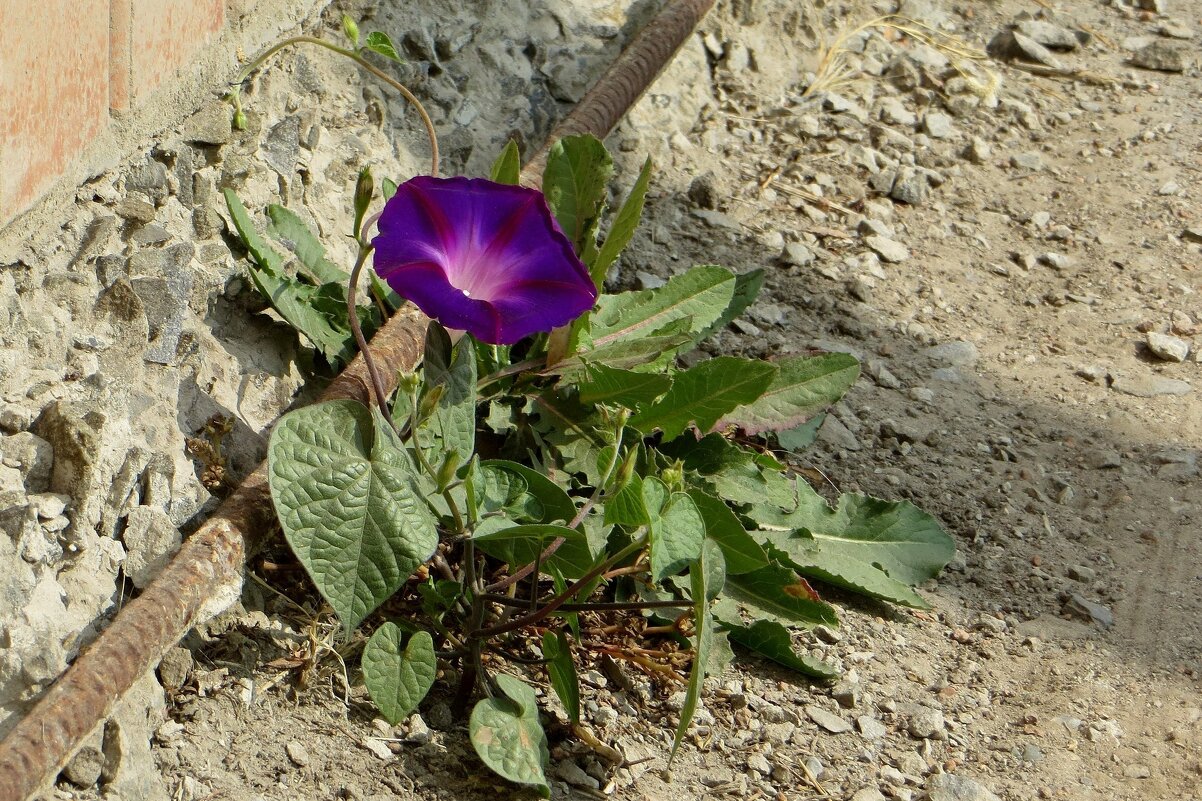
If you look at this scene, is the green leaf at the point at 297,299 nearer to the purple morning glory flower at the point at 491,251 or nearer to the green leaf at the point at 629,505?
the purple morning glory flower at the point at 491,251

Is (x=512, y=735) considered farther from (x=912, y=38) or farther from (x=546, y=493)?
(x=912, y=38)

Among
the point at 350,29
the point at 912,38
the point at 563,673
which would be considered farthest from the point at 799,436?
the point at 912,38

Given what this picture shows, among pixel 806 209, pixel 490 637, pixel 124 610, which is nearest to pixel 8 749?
pixel 124 610

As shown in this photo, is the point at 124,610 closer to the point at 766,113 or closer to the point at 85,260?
the point at 85,260

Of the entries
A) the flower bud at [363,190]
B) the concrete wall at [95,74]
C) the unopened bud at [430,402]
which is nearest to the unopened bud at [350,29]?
the concrete wall at [95,74]

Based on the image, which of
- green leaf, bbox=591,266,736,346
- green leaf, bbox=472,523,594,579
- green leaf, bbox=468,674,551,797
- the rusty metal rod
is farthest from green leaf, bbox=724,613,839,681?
the rusty metal rod

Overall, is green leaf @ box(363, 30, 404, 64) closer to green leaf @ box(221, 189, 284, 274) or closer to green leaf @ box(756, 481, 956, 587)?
green leaf @ box(221, 189, 284, 274)
